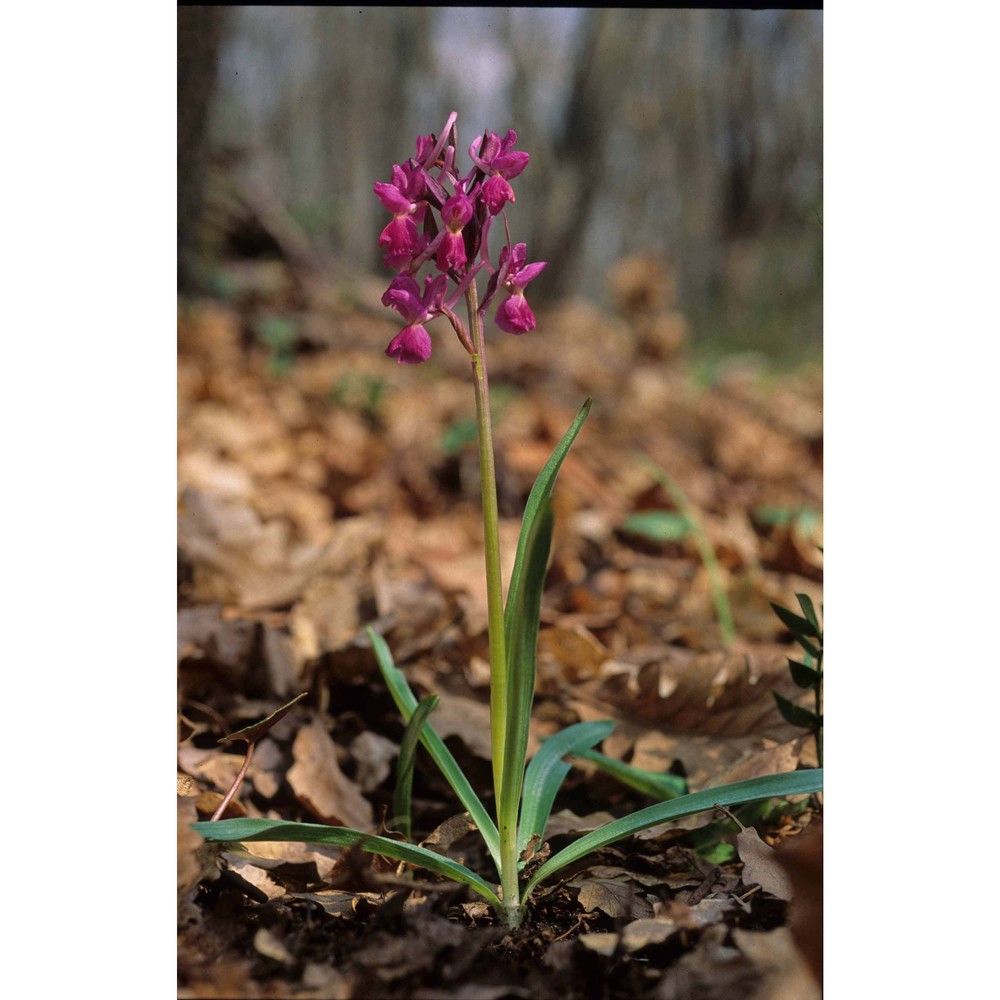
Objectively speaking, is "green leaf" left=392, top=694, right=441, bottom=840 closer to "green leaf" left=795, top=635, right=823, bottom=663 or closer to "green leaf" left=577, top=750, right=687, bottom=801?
"green leaf" left=577, top=750, right=687, bottom=801

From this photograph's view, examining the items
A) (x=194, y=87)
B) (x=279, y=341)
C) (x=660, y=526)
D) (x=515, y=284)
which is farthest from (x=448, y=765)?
(x=279, y=341)

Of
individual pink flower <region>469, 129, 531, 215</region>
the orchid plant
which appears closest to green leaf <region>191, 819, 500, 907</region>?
the orchid plant

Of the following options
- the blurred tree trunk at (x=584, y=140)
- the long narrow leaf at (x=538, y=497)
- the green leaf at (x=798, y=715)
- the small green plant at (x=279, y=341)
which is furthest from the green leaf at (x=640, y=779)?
the blurred tree trunk at (x=584, y=140)

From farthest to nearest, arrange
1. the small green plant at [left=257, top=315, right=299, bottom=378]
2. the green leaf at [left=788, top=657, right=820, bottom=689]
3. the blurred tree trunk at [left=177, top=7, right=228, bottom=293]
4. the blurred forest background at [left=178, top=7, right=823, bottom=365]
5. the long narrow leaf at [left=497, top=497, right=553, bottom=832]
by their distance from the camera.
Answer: the blurred forest background at [left=178, top=7, right=823, bottom=365], the small green plant at [left=257, top=315, right=299, bottom=378], the blurred tree trunk at [left=177, top=7, right=228, bottom=293], the green leaf at [left=788, top=657, right=820, bottom=689], the long narrow leaf at [left=497, top=497, right=553, bottom=832]

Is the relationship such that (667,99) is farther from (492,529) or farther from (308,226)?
(492,529)

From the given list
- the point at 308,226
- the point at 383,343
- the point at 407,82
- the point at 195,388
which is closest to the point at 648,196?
the point at 407,82

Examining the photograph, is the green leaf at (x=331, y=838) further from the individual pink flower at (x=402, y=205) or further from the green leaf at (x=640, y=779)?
the individual pink flower at (x=402, y=205)
